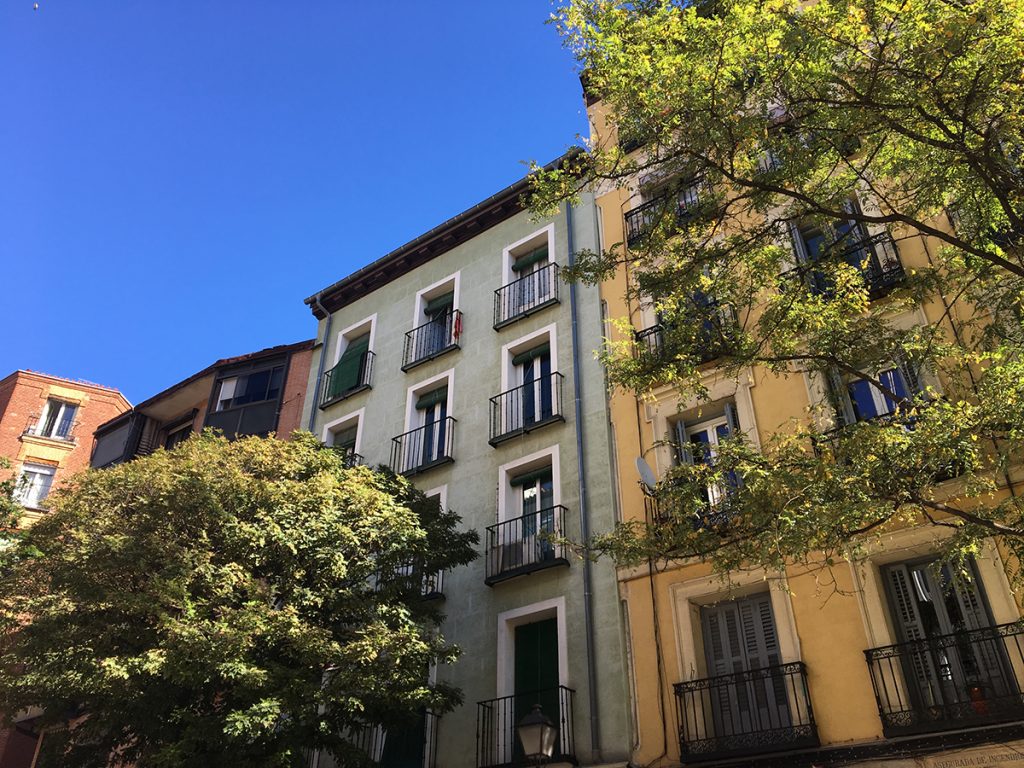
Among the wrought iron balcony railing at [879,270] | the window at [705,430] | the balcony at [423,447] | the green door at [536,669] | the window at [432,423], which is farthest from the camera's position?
the window at [432,423]

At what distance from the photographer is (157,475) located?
13305 millimetres

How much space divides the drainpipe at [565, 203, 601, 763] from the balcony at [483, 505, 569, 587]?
451 mm

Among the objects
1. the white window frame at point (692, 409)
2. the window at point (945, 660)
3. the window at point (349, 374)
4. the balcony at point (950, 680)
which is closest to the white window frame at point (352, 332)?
the window at point (349, 374)

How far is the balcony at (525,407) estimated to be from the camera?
17.1 metres

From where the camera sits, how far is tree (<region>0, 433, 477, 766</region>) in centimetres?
1113

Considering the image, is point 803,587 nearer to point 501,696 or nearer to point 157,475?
point 501,696

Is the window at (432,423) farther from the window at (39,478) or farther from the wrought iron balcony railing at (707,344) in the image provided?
the window at (39,478)

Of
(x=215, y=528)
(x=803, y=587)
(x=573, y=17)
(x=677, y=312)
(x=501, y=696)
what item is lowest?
(x=501, y=696)

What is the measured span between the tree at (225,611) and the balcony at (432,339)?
645 centimetres

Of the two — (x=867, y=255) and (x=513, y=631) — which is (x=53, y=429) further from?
(x=867, y=255)

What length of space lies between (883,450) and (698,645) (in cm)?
535

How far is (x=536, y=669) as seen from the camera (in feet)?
47.4

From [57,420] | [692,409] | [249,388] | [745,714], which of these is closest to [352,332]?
[249,388]

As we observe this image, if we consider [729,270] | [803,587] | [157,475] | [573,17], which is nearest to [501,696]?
[803,587]
